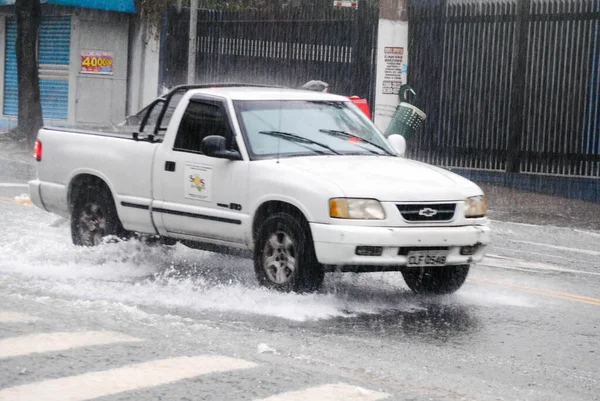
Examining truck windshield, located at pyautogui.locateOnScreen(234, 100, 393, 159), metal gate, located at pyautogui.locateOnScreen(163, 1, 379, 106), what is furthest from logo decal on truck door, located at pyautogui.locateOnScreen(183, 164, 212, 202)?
metal gate, located at pyautogui.locateOnScreen(163, 1, 379, 106)

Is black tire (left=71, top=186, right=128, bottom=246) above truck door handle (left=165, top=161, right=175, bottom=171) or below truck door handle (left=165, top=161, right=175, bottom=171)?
below

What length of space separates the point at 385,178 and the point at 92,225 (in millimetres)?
3266

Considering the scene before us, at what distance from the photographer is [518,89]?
70.0 feet

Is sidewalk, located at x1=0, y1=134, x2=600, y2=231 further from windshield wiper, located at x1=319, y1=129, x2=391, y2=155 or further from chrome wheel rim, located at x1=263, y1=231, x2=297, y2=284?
chrome wheel rim, located at x1=263, y1=231, x2=297, y2=284

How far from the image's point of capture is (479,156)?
21.9m

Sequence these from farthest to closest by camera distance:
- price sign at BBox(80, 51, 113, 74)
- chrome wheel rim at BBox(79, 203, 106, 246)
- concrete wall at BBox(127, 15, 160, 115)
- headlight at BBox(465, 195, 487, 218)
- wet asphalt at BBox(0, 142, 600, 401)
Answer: price sign at BBox(80, 51, 113, 74)
concrete wall at BBox(127, 15, 160, 115)
chrome wheel rim at BBox(79, 203, 106, 246)
headlight at BBox(465, 195, 487, 218)
wet asphalt at BBox(0, 142, 600, 401)

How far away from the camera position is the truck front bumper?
8.67 meters

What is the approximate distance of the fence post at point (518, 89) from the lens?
21.1 metres

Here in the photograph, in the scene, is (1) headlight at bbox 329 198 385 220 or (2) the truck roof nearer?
(1) headlight at bbox 329 198 385 220

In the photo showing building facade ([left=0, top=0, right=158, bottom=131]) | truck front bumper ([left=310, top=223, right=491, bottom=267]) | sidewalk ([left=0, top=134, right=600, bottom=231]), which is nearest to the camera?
truck front bumper ([left=310, top=223, right=491, bottom=267])

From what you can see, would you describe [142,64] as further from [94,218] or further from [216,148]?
[216,148]

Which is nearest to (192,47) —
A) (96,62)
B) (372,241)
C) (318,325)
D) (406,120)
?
(96,62)

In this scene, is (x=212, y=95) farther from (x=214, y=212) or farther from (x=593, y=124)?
(x=593, y=124)

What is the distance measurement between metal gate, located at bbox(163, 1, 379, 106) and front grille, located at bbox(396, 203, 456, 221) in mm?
14976
